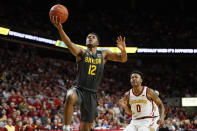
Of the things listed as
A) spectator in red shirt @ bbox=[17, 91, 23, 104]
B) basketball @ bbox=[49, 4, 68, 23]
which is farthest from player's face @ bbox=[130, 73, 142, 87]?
spectator in red shirt @ bbox=[17, 91, 23, 104]

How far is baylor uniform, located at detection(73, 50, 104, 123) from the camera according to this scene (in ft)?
12.8

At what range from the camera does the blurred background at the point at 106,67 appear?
35.7 ft

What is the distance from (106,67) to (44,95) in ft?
29.9

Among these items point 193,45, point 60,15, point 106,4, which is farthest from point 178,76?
point 60,15

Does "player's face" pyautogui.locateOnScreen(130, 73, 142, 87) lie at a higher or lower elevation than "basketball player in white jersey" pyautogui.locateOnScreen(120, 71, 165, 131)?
higher

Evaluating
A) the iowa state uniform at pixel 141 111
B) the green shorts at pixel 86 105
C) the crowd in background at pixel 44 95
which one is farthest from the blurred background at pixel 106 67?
the green shorts at pixel 86 105

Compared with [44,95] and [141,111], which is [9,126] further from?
[141,111]

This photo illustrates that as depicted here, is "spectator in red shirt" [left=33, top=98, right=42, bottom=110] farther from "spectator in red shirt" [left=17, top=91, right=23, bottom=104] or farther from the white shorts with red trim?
the white shorts with red trim

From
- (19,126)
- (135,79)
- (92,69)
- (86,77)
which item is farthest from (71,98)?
(19,126)

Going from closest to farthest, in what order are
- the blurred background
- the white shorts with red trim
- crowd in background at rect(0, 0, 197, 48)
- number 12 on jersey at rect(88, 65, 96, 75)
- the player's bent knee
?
1. the player's bent knee
2. number 12 on jersey at rect(88, 65, 96, 75)
3. the white shorts with red trim
4. the blurred background
5. crowd in background at rect(0, 0, 197, 48)

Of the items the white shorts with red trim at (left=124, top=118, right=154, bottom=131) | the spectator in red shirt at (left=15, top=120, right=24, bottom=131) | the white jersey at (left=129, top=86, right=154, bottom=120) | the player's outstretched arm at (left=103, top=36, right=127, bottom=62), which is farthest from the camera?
the spectator in red shirt at (left=15, top=120, right=24, bottom=131)

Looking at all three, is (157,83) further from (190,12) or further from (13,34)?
(13,34)

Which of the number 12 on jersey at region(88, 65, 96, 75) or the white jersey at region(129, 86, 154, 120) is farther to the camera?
the white jersey at region(129, 86, 154, 120)

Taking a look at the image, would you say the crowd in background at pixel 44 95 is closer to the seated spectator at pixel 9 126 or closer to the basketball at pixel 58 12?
the seated spectator at pixel 9 126
